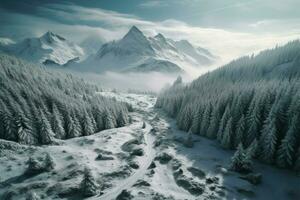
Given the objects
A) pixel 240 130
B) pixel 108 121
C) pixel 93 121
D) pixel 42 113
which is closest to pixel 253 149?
pixel 240 130

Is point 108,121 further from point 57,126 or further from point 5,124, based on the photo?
point 5,124

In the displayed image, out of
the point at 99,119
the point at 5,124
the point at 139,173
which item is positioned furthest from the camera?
the point at 99,119

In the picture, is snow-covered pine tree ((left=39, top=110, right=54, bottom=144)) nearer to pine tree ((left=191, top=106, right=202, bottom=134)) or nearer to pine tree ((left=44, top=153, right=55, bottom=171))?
pine tree ((left=44, top=153, right=55, bottom=171))

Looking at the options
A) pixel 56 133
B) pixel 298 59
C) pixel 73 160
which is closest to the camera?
pixel 73 160

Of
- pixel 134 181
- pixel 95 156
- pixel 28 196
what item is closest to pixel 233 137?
pixel 134 181

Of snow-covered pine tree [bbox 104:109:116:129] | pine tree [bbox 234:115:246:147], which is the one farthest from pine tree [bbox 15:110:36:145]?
pine tree [bbox 234:115:246:147]

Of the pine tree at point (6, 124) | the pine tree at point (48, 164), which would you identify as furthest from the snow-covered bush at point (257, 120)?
the pine tree at point (6, 124)

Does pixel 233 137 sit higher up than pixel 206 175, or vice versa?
pixel 233 137

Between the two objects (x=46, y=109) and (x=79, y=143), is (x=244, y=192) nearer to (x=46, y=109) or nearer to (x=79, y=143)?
(x=79, y=143)
